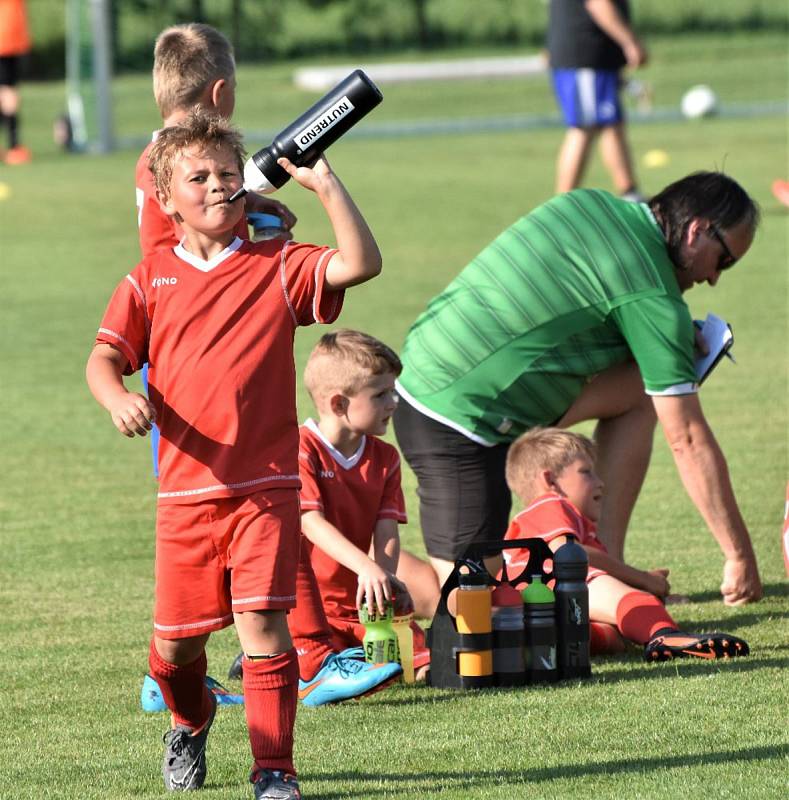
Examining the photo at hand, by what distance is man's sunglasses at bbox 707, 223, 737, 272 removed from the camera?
17.5 ft

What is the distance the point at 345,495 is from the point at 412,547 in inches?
56.4

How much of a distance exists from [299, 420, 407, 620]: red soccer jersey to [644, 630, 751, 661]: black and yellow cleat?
85cm

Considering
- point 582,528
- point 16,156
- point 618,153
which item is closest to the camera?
point 582,528

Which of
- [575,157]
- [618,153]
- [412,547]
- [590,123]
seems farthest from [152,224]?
[618,153]

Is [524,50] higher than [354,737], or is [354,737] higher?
[524,50]

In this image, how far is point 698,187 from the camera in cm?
537

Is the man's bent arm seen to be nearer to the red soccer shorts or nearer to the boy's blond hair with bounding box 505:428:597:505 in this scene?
the boy's blond hair with bounding box 505:428:597:505

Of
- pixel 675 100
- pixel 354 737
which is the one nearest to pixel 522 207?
pixel 354 737

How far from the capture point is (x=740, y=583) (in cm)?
552

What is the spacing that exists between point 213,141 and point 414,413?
1887 millimetres

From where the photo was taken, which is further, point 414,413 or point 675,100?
point 675,100

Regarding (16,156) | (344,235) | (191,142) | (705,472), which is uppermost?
(16,156)

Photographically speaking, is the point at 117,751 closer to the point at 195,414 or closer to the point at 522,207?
the point at 195,414

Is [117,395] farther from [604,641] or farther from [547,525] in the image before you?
[604,641]
